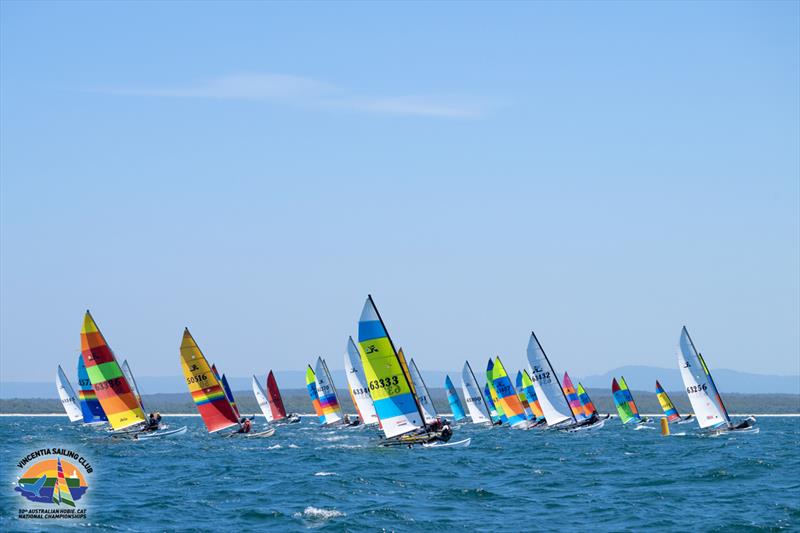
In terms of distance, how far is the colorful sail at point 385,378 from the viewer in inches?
2314

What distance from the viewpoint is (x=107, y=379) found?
2736 inches

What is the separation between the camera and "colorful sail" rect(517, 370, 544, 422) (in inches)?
3760

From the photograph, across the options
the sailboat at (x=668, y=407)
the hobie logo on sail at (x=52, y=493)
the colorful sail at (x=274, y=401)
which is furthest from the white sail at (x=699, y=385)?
the hobie logo on sail at (x=52, y=493)

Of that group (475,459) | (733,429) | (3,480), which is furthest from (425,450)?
(733,429)

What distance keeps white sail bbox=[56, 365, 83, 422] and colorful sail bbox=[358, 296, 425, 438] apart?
241 ft

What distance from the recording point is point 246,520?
35.5 metres

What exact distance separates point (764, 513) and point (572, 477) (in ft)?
45.1

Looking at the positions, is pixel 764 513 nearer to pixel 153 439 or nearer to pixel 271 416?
pixel 153 439

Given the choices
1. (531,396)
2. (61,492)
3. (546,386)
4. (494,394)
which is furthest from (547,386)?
(61,492)

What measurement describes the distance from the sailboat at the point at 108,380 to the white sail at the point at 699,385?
41156 mm

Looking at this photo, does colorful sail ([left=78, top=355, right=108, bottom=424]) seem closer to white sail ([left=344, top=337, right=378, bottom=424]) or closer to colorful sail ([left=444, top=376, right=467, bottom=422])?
white sail ([left=344, top=337, right=378, bottom=424])

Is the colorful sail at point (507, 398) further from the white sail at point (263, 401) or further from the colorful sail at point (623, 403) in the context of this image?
the white sail at point (263, 401)

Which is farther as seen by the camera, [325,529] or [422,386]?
[422,386]

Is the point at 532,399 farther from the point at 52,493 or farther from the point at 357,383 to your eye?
the point at 52,493
